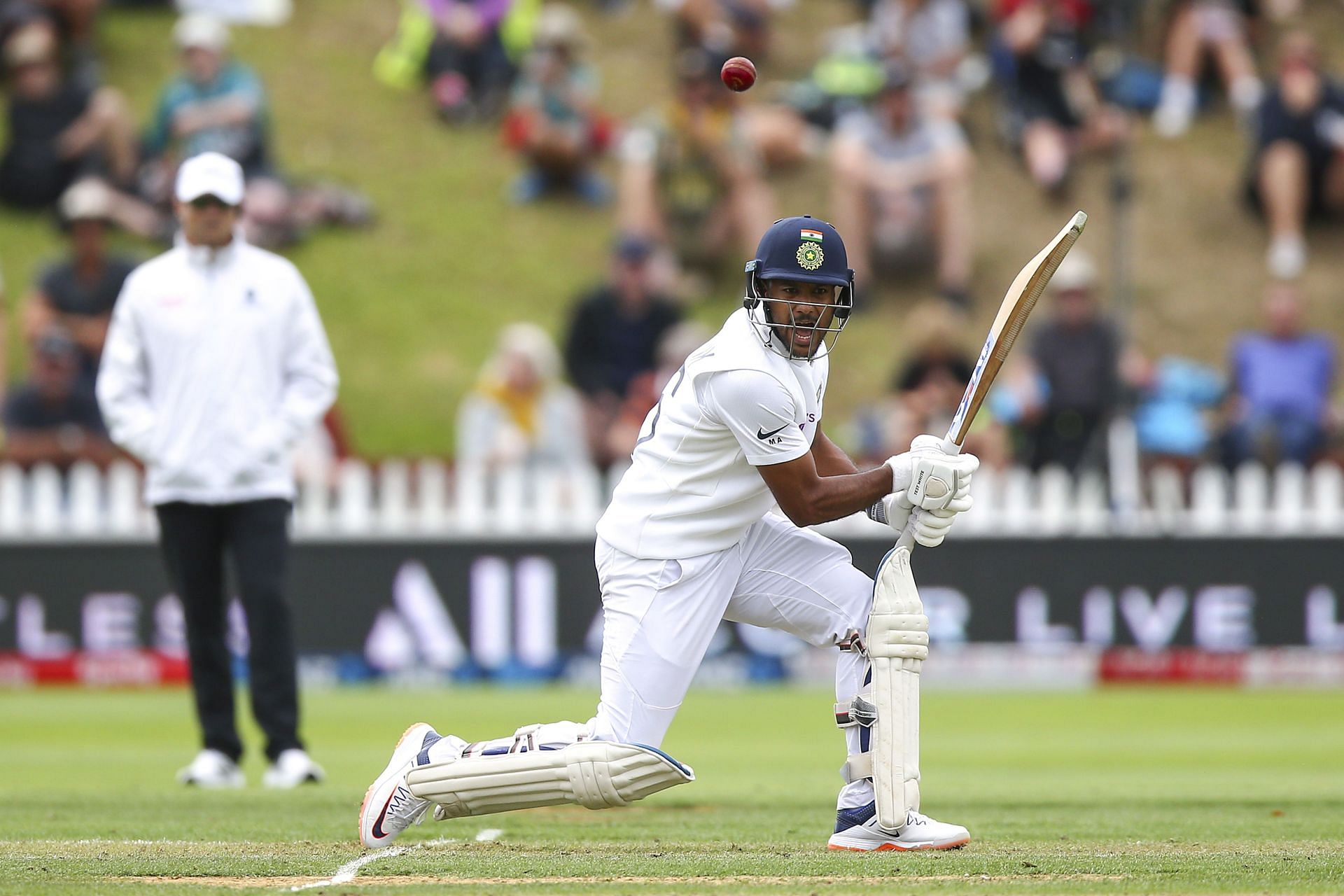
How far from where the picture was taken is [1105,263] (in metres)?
17.7

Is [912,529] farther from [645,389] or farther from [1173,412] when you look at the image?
[1173,412]

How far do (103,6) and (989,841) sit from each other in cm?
1601

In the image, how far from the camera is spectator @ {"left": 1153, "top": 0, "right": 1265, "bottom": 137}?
1767cm

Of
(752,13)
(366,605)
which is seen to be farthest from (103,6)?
(366,605)

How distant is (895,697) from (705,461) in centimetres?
81

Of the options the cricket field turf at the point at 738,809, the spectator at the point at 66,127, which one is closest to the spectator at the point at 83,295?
the spectator at the point at 66,127

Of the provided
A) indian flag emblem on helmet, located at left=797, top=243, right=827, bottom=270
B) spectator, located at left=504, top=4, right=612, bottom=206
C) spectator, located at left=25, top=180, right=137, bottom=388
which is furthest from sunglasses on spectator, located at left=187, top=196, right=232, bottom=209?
spectator, located at left=504, top=4, right=612, bottom=206

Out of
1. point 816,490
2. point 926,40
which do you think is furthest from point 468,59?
point 816,490

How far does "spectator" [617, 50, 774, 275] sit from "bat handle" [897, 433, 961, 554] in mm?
10094

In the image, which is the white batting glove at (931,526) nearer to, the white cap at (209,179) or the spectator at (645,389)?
the white cap at (209,179)

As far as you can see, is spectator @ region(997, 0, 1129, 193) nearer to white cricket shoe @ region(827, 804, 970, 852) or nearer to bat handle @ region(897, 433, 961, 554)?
bat handle @ region(897, 433, 961, 554)

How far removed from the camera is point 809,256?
5.21m

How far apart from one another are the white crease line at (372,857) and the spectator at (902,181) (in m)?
9.99

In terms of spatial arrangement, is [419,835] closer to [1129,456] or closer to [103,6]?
[1129,456]
